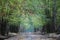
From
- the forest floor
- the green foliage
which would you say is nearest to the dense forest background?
the green foliage

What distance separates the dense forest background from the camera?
2.17m

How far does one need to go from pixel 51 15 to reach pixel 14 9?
783mm

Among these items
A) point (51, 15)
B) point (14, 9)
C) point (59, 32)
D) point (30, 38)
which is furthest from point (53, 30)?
point (14, 9)

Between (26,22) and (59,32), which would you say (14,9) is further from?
(59,32)

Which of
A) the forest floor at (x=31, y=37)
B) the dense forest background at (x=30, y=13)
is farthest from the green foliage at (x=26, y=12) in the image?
the forest floor at (x=31, y=37)

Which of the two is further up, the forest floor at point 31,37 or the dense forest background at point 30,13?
the dense forest background at point 30,13

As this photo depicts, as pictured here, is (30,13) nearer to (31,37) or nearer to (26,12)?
(26,12)

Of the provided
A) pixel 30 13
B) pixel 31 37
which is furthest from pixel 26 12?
pixel 31 37

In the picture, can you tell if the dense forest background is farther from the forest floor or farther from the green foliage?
the forest floor

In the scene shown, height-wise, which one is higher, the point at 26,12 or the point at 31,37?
the point at 26,12

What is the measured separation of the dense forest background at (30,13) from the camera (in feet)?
7.13

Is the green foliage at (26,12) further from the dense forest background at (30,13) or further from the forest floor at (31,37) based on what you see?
the forest floor at (31,37)

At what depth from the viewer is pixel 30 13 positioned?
223cm

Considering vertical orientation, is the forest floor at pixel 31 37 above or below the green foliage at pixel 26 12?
below
